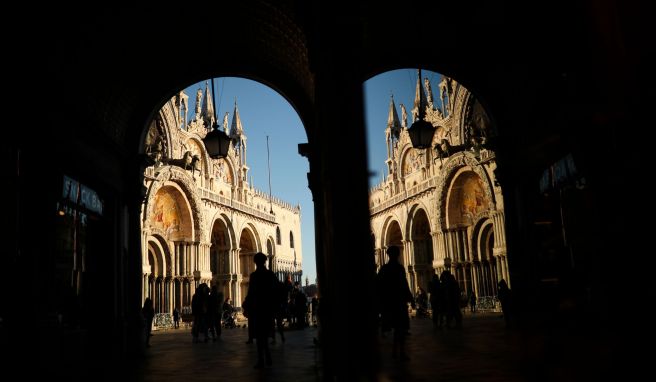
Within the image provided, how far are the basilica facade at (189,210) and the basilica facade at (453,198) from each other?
375 inches

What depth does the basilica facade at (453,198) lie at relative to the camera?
2259 centimetres

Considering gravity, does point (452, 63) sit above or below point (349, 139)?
above

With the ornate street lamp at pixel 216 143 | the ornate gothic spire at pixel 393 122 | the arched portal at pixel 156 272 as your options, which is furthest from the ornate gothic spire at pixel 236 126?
the ornate street lamp at pixel 216 143

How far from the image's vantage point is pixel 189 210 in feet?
94.8

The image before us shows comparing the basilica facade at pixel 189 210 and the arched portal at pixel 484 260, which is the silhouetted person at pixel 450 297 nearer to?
the basilica facade at pixel 189 210

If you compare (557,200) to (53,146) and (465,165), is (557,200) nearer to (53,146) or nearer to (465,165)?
(53,146)

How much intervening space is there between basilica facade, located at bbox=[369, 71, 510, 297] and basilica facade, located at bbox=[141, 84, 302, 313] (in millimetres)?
9523

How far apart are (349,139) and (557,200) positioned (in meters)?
6.85

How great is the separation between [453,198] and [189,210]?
13060mm

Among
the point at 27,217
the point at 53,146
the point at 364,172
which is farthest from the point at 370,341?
the point at 53,146

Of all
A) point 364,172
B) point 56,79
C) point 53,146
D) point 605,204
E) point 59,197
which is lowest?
point 605,204

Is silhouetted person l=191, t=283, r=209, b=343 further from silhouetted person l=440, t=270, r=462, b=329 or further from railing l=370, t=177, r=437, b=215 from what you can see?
railing l=370, t=177, r=437, b=215

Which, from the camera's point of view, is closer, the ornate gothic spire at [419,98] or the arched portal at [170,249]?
the ornate gothic spire at [419,98]

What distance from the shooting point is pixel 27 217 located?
702 centimetres
